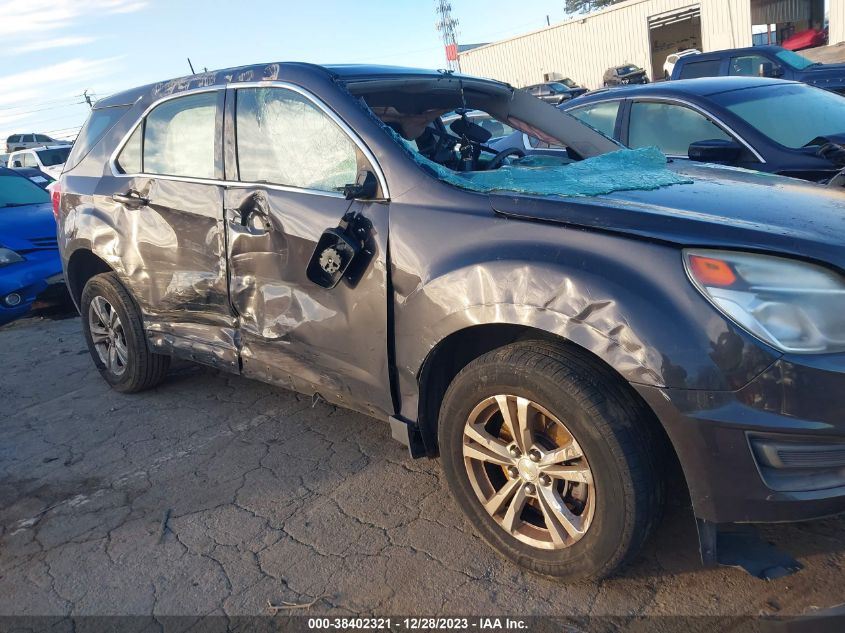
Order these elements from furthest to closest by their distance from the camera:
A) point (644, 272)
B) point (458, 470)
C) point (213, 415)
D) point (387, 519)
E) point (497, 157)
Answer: point (213, 415) < point (497, 157) < point (387, 519) < point (458, 470) < point (644, 272)

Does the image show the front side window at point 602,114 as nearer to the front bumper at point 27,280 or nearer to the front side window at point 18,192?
A: the front bumper at point 27,280

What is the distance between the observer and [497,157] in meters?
3.95

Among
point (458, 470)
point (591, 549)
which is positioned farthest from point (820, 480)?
point (458, 470)

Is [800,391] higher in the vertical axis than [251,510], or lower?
higher

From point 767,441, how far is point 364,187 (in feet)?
5.57

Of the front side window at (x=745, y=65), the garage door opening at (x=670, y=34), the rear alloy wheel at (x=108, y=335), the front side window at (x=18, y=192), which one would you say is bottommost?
the rear alloy wheel at (x=108, y=335)

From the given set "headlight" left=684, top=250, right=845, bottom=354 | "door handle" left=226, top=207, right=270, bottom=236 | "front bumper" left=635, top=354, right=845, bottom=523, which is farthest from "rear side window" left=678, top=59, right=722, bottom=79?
"front bumper" left=635, top=354, right=845, bottom=523

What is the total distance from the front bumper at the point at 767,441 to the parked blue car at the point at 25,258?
638 centimetres

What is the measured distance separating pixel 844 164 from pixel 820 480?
10.2 ft

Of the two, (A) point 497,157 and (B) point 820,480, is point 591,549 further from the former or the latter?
(A) point 497,157

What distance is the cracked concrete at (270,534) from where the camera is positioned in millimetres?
2535

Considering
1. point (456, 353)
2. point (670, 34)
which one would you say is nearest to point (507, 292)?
point (456, 353)

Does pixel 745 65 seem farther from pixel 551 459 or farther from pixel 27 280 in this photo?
pixel 551 459

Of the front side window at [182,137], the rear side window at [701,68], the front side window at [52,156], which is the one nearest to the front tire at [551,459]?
the front side window at [182,137]
